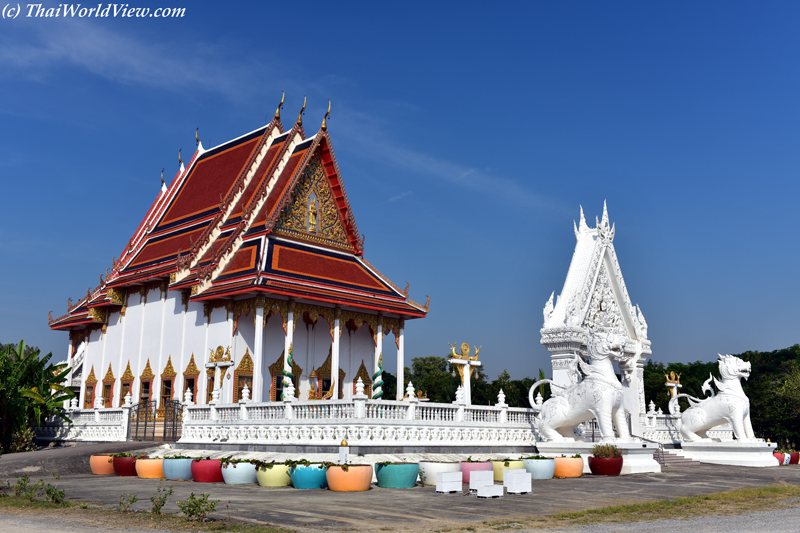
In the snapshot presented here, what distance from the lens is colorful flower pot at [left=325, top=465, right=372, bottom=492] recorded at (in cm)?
1266

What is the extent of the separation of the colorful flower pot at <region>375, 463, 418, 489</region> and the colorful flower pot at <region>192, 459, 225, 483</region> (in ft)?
11.5

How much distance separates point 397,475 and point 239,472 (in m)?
3.25

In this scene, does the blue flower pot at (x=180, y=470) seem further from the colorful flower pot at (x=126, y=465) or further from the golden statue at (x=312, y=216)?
the golden statue at (x=312, y=216)

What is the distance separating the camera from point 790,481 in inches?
621

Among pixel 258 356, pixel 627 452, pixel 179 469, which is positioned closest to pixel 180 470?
pixel 179 469

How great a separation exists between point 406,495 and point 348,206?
1828 cm

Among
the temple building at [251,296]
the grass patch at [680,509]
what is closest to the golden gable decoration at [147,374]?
Answer: the temple building at [251,296]

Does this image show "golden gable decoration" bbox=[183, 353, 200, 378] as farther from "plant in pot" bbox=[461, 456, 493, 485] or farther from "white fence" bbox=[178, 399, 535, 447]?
"plant in pot" bbox=[461, 456, 493, 485]

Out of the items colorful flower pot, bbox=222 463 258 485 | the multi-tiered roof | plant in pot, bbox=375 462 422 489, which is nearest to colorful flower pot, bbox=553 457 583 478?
plant in pot, bbox=375 462 422 489

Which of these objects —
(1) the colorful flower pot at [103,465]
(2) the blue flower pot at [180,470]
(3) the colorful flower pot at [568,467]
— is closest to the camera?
(2) the blue flower pot at [180,470]

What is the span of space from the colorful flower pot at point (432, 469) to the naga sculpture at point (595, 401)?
17.0 feet

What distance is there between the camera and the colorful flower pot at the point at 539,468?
48.6ft

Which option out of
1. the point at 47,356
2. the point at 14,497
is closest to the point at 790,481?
the point at 14,497

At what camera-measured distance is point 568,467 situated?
52.1 feet
